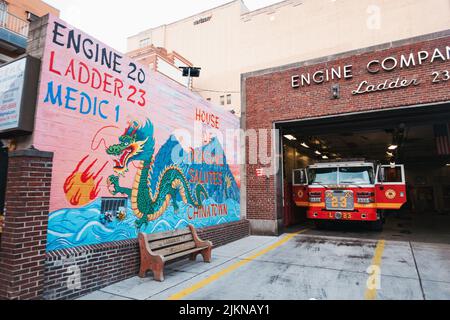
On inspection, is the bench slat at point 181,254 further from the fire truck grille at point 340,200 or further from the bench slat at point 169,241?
the fire truck grille at point 340,200

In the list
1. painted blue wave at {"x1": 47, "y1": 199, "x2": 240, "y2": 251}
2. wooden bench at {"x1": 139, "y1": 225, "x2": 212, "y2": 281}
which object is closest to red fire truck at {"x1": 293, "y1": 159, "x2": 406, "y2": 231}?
wooden bench at {"x1": 139, "y1": 225, "x2": 212, "y2": 281}

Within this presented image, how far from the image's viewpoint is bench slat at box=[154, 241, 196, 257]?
5886mm

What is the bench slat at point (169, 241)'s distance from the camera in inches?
231

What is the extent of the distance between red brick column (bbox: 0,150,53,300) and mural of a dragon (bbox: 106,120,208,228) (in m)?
1.43

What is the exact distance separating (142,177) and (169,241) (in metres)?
1.57

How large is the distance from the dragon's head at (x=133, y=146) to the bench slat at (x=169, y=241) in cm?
165

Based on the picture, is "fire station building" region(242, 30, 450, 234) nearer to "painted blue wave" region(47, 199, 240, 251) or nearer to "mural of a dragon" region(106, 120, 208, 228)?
"mural of a dragon" region(106, 120, 208, 228)

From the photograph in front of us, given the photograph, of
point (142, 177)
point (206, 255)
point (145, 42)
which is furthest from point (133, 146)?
point (145, 42)

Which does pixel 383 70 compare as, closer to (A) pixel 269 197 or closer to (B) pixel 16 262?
(A) pixel 269 197

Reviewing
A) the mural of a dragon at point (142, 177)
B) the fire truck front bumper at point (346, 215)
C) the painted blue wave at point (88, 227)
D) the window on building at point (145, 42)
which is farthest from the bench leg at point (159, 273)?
the window on building at point (145, 42)

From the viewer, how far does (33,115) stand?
14.9 feet

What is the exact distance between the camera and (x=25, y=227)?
4.12m

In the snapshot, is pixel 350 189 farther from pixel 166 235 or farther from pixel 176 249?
pixel 166 235
